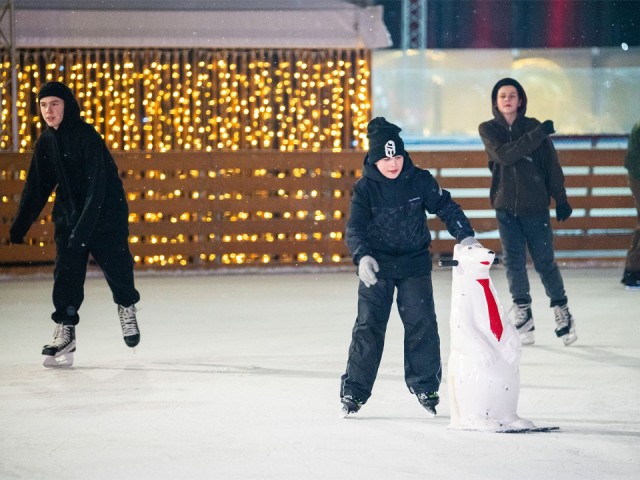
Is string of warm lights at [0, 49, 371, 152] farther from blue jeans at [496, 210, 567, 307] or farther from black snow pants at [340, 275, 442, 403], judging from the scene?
black snow pants at [340, 275, 442, 403]

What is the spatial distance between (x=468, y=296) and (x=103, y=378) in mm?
2185

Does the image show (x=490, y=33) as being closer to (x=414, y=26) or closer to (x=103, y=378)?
(x=414, y=26)

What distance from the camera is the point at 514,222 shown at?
7.54m

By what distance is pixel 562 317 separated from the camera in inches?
293

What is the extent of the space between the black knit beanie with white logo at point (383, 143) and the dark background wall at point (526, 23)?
12.5m

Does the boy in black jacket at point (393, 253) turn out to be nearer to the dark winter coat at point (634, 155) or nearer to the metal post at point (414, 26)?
the dark winter coat at point (634, 155)

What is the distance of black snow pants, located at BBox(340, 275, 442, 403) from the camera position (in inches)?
207

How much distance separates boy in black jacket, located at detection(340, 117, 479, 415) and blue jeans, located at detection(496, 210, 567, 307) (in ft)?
7.38

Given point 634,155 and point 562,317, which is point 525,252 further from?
point 634,155

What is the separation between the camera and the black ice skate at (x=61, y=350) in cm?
677

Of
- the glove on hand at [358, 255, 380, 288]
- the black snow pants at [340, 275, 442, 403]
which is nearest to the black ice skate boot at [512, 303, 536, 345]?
Answer: the black snow pants at [340, 275, 442, 403]

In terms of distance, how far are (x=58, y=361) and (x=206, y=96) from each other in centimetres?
858

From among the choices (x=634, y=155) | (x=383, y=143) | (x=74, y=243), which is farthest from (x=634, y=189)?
(x=383, y=143)

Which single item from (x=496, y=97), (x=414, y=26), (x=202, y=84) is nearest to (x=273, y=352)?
(x=496, y=97)
